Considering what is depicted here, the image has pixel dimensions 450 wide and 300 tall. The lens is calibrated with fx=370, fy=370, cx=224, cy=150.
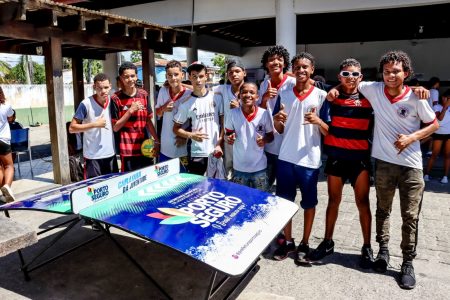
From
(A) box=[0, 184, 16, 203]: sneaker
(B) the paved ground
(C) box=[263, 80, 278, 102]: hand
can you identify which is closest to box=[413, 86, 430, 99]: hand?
(C) box=[263, 80, 278, 102]: hand

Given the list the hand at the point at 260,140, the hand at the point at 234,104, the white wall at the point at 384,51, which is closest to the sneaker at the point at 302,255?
the hand at the point at 260,140

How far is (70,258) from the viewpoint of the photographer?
3797 mm

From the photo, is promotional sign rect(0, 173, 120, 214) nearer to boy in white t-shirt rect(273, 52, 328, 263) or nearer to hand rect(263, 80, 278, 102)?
boy in white t-shirt rect(273, 52, 328, 263)

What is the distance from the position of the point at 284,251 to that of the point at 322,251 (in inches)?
15.0

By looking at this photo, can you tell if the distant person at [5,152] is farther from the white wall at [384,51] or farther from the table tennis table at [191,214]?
the white wall at [384,51]

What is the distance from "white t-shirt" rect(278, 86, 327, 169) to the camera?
137 inches

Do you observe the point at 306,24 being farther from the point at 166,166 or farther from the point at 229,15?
the point at 166,166

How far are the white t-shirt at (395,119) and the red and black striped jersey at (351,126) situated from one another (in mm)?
71

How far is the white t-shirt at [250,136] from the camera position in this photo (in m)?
3.71

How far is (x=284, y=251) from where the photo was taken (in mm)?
3797

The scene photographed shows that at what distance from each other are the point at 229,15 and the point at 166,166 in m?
6.34

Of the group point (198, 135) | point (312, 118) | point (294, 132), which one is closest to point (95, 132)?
point (198, 135)

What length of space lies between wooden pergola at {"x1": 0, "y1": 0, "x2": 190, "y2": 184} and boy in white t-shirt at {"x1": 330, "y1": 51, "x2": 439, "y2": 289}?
15.1 ft

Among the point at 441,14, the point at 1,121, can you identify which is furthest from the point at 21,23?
the point at 441,14
